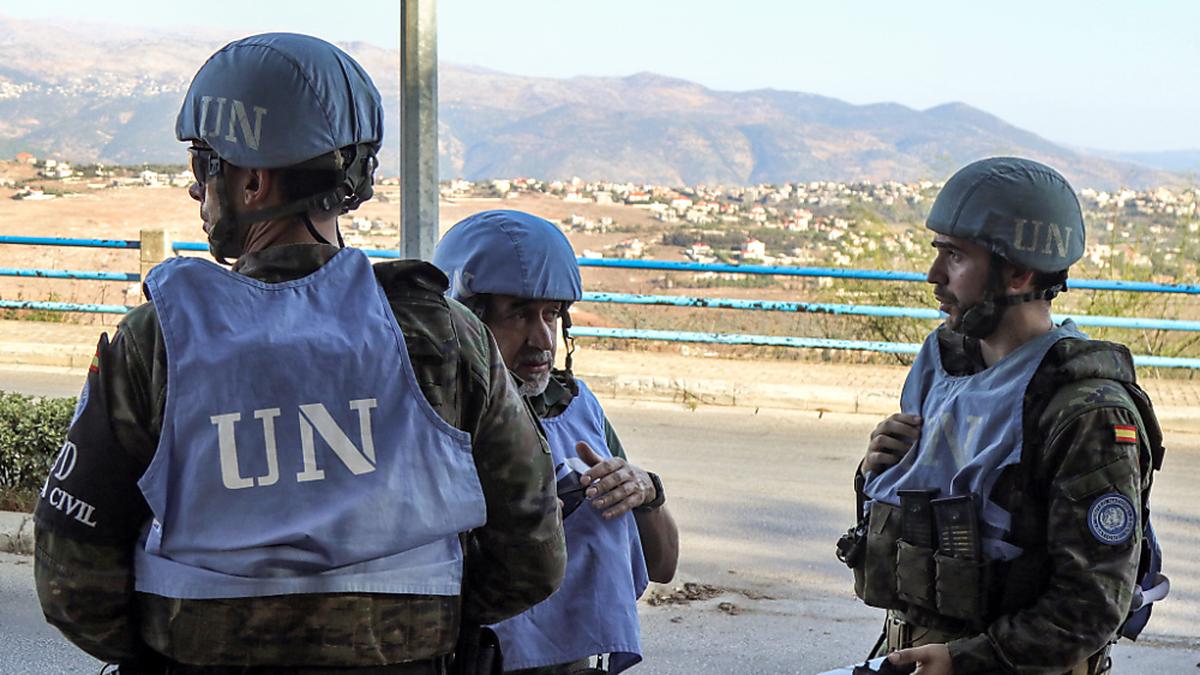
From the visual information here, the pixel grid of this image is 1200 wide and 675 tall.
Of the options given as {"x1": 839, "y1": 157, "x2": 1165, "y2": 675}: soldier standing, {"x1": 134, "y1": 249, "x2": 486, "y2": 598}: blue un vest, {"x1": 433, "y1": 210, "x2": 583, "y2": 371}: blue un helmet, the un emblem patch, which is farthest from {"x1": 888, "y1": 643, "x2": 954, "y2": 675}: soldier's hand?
{"x1": 134, "y1": 249, "x2": 486, "y2": 598}: blue un vest

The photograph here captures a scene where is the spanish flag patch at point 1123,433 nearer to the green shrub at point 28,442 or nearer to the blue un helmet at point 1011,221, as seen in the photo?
the blue un helmet at point 1011,221

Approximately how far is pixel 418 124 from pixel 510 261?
124 inches

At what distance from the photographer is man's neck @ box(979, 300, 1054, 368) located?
2.46 metres

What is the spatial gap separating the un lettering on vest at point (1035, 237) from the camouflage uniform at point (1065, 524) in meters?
0.19

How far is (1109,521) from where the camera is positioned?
7.15 feet

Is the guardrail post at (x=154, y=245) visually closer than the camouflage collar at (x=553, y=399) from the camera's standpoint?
No

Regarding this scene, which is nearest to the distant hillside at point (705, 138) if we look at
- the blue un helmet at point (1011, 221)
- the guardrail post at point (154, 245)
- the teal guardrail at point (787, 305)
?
the teal guardrail at point (787, 305)

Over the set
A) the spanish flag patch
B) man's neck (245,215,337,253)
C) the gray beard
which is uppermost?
man's neck (245,215,337,253)

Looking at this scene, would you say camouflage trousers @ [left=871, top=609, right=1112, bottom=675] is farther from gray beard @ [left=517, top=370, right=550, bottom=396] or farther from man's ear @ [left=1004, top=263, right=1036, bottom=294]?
gray beard @ [left=517, top=370, right=550, bottom=396]

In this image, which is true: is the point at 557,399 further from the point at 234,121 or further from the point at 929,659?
the point at 234,121

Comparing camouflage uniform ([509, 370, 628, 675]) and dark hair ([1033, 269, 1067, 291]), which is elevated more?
dark hair ([1033, 269, 1067, 291])

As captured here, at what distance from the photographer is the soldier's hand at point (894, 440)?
2.54 meters

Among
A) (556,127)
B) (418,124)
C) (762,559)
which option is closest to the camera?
(418,124)

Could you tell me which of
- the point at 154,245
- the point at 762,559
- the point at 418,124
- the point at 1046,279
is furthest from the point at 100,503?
the point at 154,245
